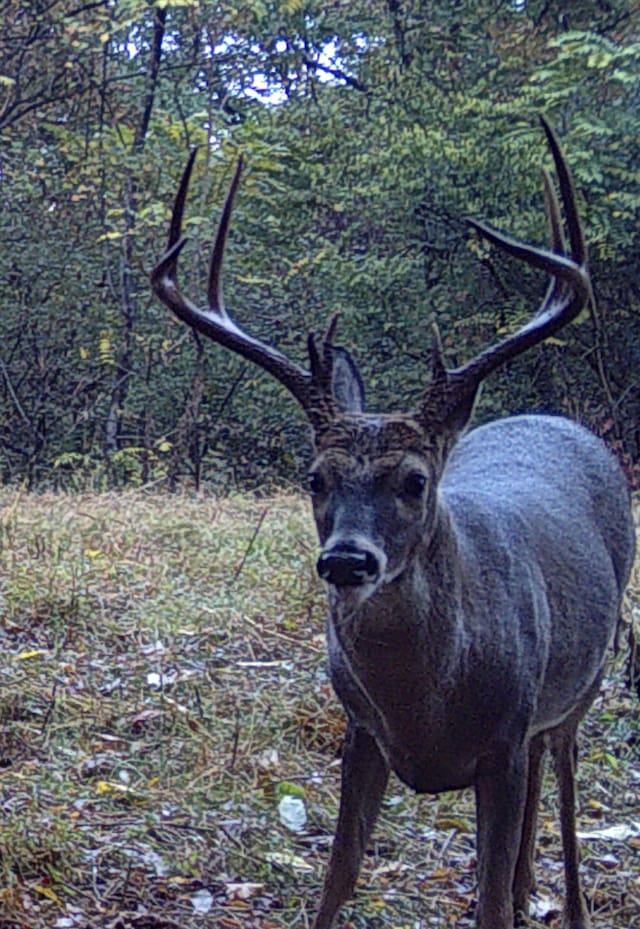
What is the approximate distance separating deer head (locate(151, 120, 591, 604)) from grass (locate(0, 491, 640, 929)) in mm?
1242

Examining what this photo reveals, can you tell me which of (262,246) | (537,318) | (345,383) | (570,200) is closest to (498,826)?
(345,383)

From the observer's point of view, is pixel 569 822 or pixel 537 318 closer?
pixel 537 318

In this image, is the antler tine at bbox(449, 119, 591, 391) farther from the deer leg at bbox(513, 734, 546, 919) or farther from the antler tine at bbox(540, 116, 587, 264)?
the deer leg at bbox(513, 734, 546, 919)

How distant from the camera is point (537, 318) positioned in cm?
346

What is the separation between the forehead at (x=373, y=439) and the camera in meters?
3.01

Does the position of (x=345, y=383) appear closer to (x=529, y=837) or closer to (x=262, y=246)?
(x=529, y=837)

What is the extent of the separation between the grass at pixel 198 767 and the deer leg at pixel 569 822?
0.31 ft

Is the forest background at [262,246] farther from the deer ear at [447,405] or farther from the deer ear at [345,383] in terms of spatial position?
the deer ear at [447,405]

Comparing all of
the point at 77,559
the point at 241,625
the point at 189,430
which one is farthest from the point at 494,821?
the point at 189,430

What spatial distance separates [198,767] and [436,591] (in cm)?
180

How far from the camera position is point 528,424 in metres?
4.71

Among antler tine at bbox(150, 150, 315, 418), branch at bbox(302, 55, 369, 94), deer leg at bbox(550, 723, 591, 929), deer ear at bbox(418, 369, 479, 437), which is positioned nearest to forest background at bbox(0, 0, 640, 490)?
branch at bbox(302, 55, 369, 94)

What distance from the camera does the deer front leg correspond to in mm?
3332

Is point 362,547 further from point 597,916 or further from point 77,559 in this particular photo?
point 77,559
